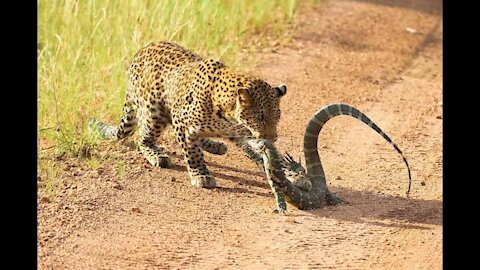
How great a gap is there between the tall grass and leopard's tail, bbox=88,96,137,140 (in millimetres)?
149

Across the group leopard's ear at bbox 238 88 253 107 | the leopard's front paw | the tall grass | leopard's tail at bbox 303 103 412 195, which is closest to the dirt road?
the leopard's front paw

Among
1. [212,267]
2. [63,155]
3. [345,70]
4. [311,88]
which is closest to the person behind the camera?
[212,267]

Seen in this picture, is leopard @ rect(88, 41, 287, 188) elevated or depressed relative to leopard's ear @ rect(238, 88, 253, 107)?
depressed

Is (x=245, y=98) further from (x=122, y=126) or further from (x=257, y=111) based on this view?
(x=122, y=126)

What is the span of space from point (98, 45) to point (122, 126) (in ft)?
3.55

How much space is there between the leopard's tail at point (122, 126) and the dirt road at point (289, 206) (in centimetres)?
8

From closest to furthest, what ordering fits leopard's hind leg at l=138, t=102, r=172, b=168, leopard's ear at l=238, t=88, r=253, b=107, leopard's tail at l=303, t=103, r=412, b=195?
leopard's ear at l=238, t=88, r=253, b=107 → leopard's tail at l=303, t=103, r=412, b=195 → leopard's hind leg at l=138, t=102, r=172, b=168

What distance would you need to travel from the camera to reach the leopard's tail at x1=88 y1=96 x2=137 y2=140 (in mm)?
8891

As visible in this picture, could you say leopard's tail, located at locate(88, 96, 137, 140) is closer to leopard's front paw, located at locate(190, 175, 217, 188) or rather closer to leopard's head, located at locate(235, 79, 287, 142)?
leopard's front paw, located at locate(190, 175, 217, 188)

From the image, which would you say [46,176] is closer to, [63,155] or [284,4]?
[63,155]

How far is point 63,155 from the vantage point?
848 centimetres

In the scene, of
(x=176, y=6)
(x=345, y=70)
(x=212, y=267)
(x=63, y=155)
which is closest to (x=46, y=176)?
(x=63, y=155)

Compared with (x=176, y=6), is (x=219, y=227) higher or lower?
lower

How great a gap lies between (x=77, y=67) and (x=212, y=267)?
3310 millimetres
